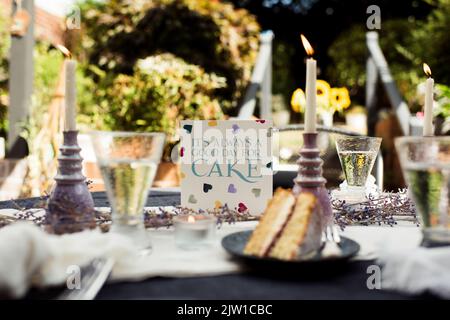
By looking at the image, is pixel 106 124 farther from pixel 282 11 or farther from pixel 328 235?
pixel 282 11

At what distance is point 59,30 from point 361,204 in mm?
7646

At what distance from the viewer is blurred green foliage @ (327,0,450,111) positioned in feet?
19.4

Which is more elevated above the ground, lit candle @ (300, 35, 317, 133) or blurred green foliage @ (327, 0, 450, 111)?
blurred green foliage @ (327, 0, 450, 111)

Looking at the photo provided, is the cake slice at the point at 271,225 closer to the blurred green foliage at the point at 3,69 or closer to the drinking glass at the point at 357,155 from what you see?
the drinking glass at the point at 357,155

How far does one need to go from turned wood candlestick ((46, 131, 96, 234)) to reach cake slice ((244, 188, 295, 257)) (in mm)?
291

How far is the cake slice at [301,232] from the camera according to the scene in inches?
26.6

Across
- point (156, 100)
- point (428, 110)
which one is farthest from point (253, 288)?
point (156, 100)

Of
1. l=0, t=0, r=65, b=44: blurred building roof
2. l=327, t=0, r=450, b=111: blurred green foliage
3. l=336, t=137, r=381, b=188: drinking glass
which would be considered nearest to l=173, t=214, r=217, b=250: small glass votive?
l=336, t=137, r=381, b=188: drinking glass

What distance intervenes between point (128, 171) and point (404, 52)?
7.49 m

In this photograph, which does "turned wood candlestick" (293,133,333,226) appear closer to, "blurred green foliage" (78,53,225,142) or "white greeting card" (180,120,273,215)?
"white greeting card" (180,120,273,215)

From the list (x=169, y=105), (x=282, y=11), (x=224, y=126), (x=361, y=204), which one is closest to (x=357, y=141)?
(x=361, y=204)

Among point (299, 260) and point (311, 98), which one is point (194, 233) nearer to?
point (299, 260)

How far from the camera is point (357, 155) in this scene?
117 centimetres

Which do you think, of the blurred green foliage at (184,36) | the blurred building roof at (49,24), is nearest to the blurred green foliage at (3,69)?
the blurred green foliage at (184,36)
